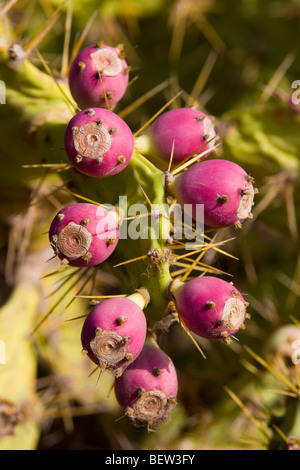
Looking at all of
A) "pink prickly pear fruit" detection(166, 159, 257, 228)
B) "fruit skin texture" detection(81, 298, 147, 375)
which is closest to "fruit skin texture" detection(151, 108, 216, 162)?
"pink prickly pear fruit" detection(166, 159, 257, 228)

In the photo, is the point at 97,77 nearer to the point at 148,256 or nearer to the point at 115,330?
the point at 148,256

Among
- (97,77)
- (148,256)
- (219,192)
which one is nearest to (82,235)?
(148,256)

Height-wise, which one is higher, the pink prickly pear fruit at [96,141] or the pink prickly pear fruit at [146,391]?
the pink prickly pear fruit at [96,141]

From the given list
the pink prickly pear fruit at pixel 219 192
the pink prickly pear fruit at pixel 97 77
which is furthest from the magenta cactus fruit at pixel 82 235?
the pink prickly pear fruit at pixel 97 77

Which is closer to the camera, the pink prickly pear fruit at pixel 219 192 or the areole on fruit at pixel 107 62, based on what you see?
the pink prickly pear fruit at pixel 219 192

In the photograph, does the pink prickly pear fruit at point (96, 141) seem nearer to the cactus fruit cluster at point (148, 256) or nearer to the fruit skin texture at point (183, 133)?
the cactus fruit cluster at point (148, 256)

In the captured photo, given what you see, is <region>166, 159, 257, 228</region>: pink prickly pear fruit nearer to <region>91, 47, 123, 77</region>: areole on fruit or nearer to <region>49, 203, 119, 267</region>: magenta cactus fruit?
<region>49, 203, 119, 267</region>: magenta cactus fruit
